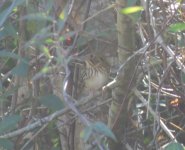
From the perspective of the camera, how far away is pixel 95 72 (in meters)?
1.79

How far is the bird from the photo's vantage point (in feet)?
5.80

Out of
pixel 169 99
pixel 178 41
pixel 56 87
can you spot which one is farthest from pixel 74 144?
pixel 178 41

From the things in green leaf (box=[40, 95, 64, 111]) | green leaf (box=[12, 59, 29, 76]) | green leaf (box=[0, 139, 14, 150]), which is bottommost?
green leaf (box=[0, 139, 14, 150])

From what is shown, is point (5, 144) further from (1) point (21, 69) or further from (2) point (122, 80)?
(2) point (122, 80)

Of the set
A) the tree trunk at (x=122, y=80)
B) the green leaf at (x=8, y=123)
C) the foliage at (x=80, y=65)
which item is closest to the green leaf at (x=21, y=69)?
the foliage at (x=80, y=65)

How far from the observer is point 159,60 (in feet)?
5.51

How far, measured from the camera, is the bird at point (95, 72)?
5.80ft

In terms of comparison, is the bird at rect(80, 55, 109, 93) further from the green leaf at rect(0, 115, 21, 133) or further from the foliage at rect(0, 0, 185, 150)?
the green leaf at rect(0, 115, 21, 133)

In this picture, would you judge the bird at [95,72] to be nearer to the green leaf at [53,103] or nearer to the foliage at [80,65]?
the foliage at [80,65]

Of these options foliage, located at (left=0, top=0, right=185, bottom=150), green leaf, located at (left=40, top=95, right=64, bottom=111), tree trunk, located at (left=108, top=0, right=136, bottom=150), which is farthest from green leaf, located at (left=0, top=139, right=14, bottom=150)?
tree trunk, located at (left=108, top=0, right=136, bottom=150)

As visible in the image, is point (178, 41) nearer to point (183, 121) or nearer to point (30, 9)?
point (30, 9)

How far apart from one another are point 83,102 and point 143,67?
0.22 m

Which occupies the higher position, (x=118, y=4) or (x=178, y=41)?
(x=118, y=4)

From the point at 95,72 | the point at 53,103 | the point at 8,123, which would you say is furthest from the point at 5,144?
the point at 95,72
